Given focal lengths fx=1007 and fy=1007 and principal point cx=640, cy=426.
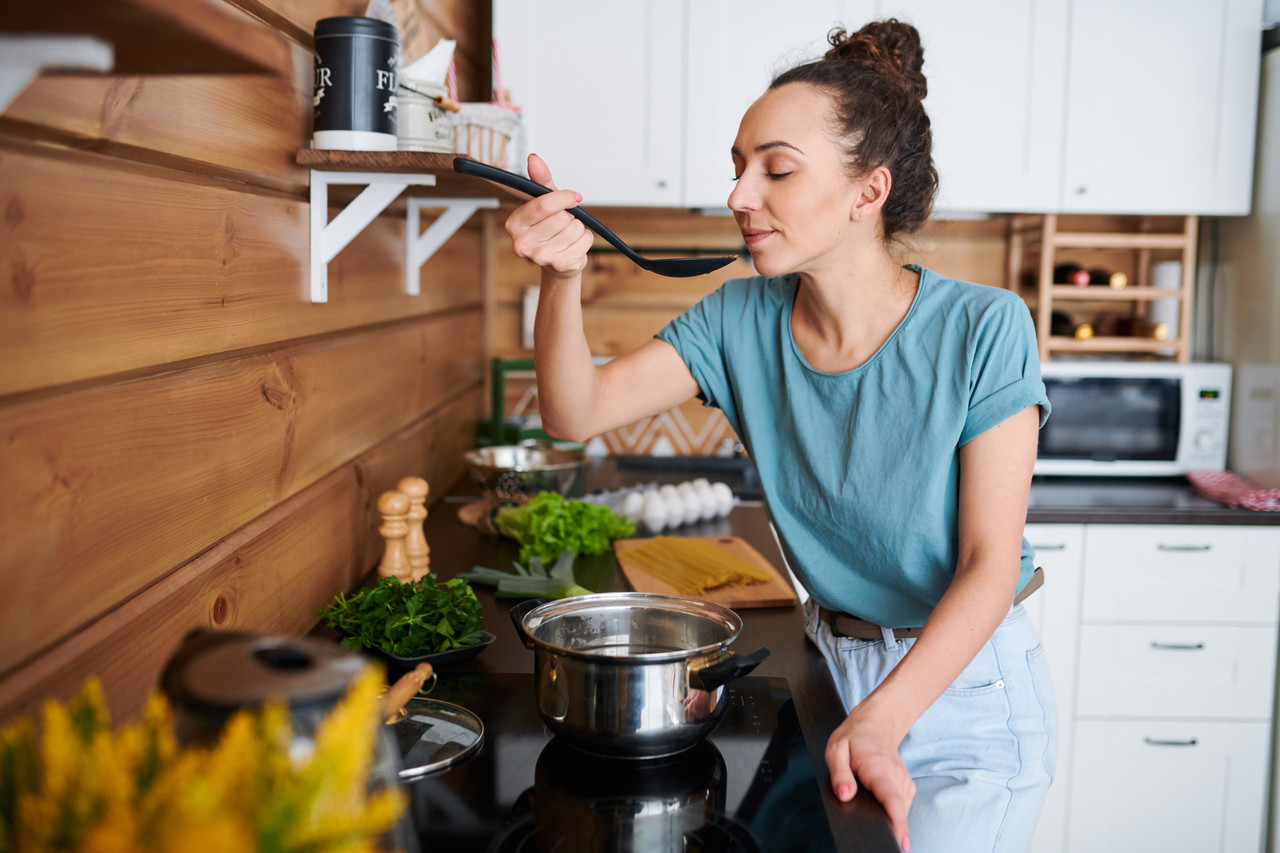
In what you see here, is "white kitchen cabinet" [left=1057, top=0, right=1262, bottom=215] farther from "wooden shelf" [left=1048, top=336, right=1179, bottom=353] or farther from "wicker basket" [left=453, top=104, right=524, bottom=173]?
"wicker basket" [left=453, top=104, right=524, bottom=173]

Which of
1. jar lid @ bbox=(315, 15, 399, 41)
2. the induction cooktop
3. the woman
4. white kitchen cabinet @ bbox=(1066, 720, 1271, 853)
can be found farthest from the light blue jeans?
white kitchen cabinet @ bbox=(1066, 720, 1271, 853)

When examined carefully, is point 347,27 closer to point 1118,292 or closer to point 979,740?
point 979,740

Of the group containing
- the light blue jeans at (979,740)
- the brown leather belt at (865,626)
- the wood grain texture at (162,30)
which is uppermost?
the wood grain texture at (162,30)

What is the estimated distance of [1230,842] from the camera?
243 cm

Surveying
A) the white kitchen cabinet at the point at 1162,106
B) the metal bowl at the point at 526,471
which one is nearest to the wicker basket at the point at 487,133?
the metal bowl at the point at 526,471

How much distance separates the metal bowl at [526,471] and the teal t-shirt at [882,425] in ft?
1.79

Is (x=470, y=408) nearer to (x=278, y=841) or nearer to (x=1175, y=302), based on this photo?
(x=1175, y=302)

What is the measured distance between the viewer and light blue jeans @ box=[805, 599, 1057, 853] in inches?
42.8

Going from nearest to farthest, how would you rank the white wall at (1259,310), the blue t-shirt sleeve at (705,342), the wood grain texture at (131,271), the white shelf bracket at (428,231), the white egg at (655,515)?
the wood grain texture at (131,271) < the blue t-shirt sleeve at (705,342) < the white shelf bracket at (428,231) < the white egg at (655,515) < the white wall at (1259,310)

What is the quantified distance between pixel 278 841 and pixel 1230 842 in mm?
2699

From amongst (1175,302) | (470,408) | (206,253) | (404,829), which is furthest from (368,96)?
(1175,302)

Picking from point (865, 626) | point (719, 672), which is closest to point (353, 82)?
point (719, 672)

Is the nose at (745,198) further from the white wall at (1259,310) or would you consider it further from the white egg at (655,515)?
the white wall at (1259,310)

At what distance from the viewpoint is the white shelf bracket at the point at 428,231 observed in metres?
1.82
